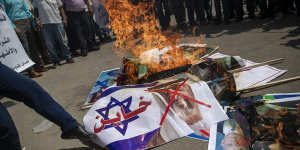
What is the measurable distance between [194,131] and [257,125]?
23.0 inches

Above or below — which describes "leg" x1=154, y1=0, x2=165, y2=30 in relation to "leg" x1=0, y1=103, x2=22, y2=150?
above

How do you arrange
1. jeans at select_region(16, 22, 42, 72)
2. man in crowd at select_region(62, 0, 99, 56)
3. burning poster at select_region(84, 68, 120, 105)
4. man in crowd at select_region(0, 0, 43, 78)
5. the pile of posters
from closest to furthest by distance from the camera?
the pile of posters, burning poster at select_region(84, 68, 120, 105), man in crowd at select_region(0, 0, 43, 78), jeans at select_region(16, 22, 42, 72), man in crowd at select_region(62, 0, 99, 56)

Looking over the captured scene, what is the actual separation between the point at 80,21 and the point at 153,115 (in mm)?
5523

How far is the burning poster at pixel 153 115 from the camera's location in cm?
210

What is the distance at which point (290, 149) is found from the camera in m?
1.58

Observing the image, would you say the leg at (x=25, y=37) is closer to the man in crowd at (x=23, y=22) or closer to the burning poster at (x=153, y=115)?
the man in crowd at (x=23, y=22)

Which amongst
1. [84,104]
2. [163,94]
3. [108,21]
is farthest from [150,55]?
[108,21]

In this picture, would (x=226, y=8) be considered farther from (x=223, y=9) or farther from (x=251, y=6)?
(x=251, y=6)

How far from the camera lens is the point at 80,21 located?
6.75 meters

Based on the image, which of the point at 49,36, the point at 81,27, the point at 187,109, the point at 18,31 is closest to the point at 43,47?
the point at 49,36

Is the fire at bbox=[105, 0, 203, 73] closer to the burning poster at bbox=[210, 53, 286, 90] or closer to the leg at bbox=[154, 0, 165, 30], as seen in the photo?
the leg at bbox=[154, 0, 165, 30]

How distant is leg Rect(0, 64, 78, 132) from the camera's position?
1.74m

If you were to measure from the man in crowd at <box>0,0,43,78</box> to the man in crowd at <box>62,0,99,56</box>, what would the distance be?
106cm

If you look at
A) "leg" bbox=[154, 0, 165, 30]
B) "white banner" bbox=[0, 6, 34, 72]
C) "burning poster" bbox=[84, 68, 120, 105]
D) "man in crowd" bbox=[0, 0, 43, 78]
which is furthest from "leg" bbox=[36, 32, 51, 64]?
"leg" bbox=[154, 0, 165, 30]
